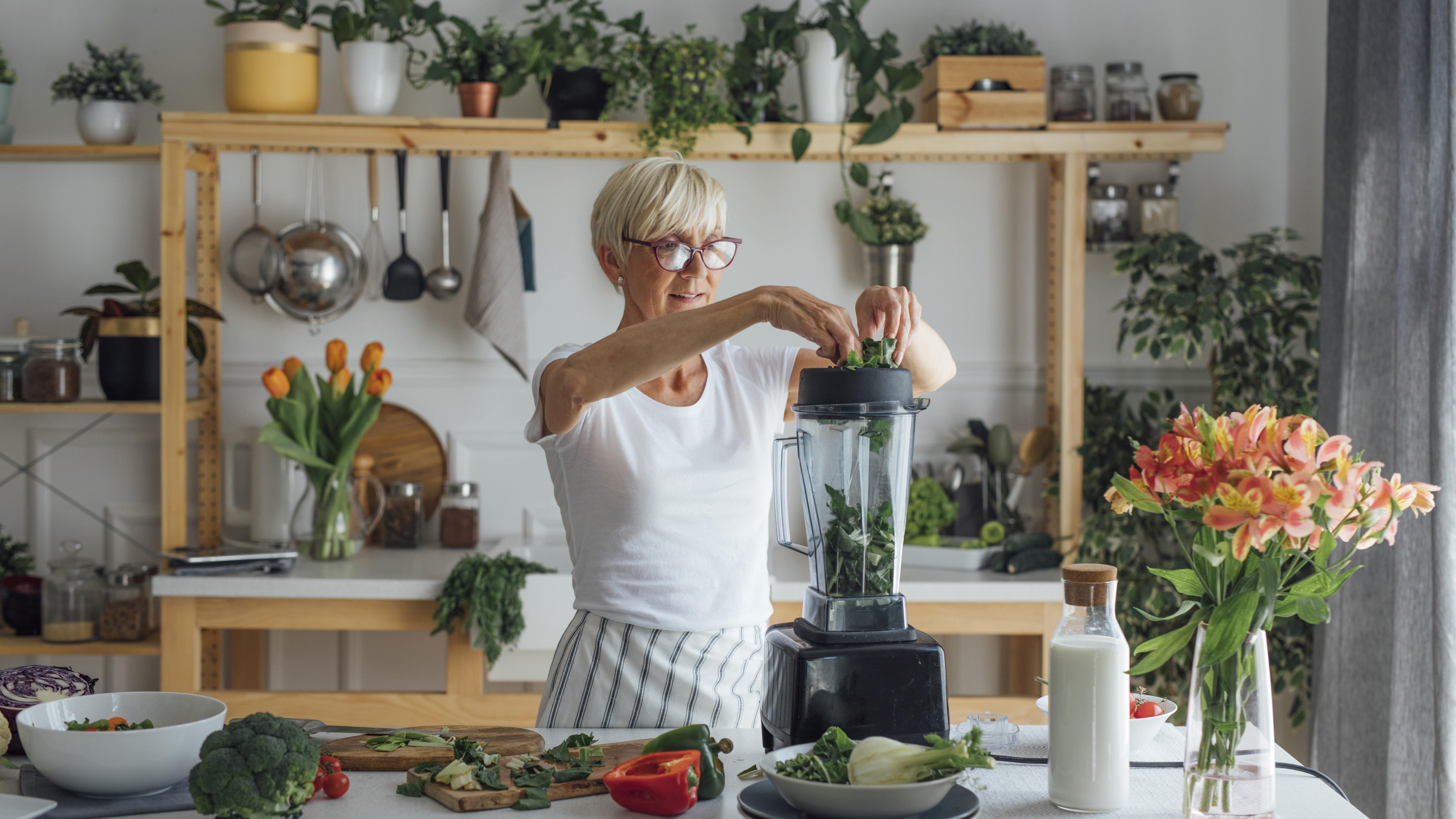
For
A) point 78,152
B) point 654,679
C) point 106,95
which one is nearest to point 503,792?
point 654,679

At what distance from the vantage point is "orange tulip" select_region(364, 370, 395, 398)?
8.38 feet

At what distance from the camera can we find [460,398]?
2881mm

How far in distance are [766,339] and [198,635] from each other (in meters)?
1.48

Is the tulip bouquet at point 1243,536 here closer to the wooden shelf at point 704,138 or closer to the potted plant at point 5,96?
the wooden shelf at point 704,138

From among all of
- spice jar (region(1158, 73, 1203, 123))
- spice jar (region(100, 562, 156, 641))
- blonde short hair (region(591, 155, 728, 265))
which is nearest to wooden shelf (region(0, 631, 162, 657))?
spice jar (region(100, 562, 156, 641))

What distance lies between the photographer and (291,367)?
2.56 metres

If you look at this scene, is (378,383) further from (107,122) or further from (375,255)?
(107,122)

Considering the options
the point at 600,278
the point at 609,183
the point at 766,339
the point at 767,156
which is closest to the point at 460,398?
the point at 600,278

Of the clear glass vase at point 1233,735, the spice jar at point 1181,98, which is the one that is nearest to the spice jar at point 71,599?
the clear glass vase at point 1233,735

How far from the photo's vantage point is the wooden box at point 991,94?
2.55 m

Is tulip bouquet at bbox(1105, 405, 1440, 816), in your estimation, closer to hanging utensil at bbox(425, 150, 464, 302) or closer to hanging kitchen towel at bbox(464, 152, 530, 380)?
hanging kitchen towel at bbox(464, 152, 530, 380)

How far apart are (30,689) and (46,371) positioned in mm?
1627

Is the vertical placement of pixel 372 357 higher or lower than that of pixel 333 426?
higher

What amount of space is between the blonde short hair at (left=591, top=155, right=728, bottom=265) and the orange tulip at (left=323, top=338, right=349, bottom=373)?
1.30 m
